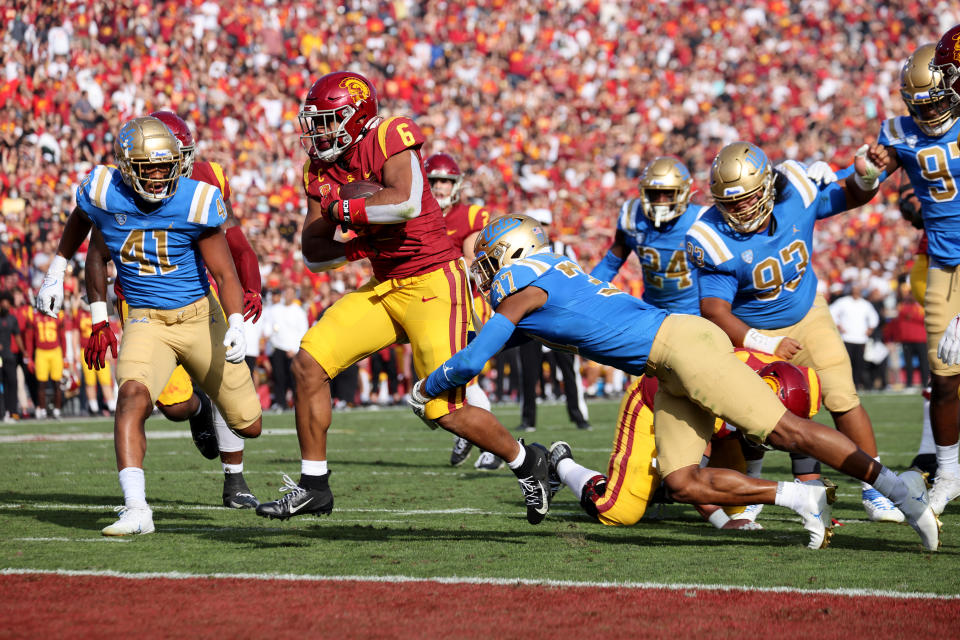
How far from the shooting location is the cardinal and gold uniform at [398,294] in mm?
5258

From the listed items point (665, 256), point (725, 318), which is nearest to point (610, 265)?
point (665, 256)

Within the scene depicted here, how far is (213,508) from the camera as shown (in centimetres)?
621

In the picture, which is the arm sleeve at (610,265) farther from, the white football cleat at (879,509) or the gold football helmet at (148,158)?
the gold football helmet at (148,158)

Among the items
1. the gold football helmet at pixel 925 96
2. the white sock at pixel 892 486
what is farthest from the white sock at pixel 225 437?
the gold football helmet at pixel 925 96

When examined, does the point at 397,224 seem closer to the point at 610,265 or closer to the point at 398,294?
the point at 398,294

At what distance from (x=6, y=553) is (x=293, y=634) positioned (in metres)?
1.90

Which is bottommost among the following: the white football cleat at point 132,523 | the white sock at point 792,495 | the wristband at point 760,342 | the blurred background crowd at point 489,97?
the white football cleat at point 132,523

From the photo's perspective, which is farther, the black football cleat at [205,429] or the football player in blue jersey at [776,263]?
the black football cleat at [205,429]

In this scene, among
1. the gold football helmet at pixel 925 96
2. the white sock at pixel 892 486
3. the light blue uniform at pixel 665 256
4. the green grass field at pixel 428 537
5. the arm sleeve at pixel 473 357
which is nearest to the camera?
the green grass field at pixel 428 537

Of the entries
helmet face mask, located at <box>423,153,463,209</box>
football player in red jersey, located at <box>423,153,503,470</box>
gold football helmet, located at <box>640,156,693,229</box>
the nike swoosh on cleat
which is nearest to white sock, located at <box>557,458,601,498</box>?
the nike swoosh on cleat

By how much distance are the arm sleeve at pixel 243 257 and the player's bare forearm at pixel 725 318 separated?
2.21 metres

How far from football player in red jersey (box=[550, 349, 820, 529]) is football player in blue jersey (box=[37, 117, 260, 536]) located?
5.33ft

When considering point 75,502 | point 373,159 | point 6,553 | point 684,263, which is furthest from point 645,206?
point 6,553

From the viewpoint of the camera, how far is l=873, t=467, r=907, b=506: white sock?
4426mm
